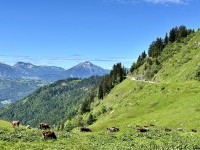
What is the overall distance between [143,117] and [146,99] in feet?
69.8

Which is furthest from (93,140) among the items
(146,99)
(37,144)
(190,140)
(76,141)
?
(146,99)

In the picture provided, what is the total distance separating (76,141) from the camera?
40719 mm

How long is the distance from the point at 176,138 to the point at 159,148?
6.61 metres

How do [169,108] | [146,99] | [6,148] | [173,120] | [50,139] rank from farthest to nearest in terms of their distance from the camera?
[146,99]
[169,108]
[173,120]
[50,139]
[6,148]

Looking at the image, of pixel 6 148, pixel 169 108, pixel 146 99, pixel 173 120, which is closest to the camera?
pixel 6 148

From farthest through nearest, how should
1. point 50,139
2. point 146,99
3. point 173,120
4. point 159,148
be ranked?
point 146,99
point 173,120
point 50,139
point 159,148

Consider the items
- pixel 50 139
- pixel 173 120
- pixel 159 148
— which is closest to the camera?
pixel 159 148

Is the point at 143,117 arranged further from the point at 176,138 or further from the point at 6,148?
the point at 6,148

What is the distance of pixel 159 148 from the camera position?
36625 millimetres

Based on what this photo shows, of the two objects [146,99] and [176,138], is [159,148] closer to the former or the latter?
[176,138]

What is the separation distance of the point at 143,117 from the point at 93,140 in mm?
43870

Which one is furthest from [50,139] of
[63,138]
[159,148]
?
[159,148]

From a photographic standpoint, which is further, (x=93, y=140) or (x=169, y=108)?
(x=169, y=108)

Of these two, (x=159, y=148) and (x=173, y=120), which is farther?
(x=173, y=120)
